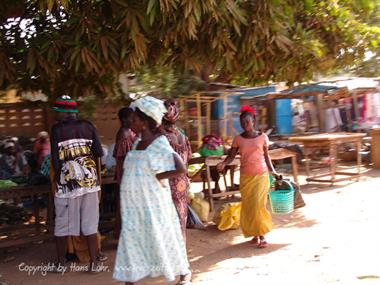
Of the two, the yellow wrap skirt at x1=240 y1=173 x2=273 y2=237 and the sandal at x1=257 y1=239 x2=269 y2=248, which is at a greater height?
the yellow wrap skirt at x1=240 y1=173 x2=273 y2=237

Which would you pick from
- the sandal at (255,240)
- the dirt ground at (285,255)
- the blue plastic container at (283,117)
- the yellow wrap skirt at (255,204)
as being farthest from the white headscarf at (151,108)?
the blue plastic container at (283,117)

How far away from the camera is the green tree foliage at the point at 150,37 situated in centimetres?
447

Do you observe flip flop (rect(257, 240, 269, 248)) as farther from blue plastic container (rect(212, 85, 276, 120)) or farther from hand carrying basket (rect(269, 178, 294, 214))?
blue plastic container (rect(212, 85, 276, 120))

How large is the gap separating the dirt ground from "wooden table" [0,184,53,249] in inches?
8.9

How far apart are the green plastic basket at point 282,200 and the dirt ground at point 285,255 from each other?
14.2 inches

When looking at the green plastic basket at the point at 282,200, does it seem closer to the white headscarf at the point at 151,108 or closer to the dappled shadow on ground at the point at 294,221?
the dappled shadow on ground at the point at 294,221

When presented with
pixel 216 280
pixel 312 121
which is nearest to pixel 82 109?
pixel 216 280

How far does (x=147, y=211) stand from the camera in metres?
3.52

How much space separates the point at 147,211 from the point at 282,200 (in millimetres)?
2786

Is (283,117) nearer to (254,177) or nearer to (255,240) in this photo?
(255,240)

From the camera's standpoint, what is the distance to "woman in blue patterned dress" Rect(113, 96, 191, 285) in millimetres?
3512

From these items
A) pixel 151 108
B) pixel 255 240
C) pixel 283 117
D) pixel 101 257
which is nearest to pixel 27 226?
pixel 101 257

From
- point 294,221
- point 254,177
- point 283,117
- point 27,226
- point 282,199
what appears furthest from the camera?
point 283,117

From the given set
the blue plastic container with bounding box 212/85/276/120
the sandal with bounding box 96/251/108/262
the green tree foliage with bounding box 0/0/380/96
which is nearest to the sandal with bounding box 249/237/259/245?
the sandal with bounding box 96/251/108/262
